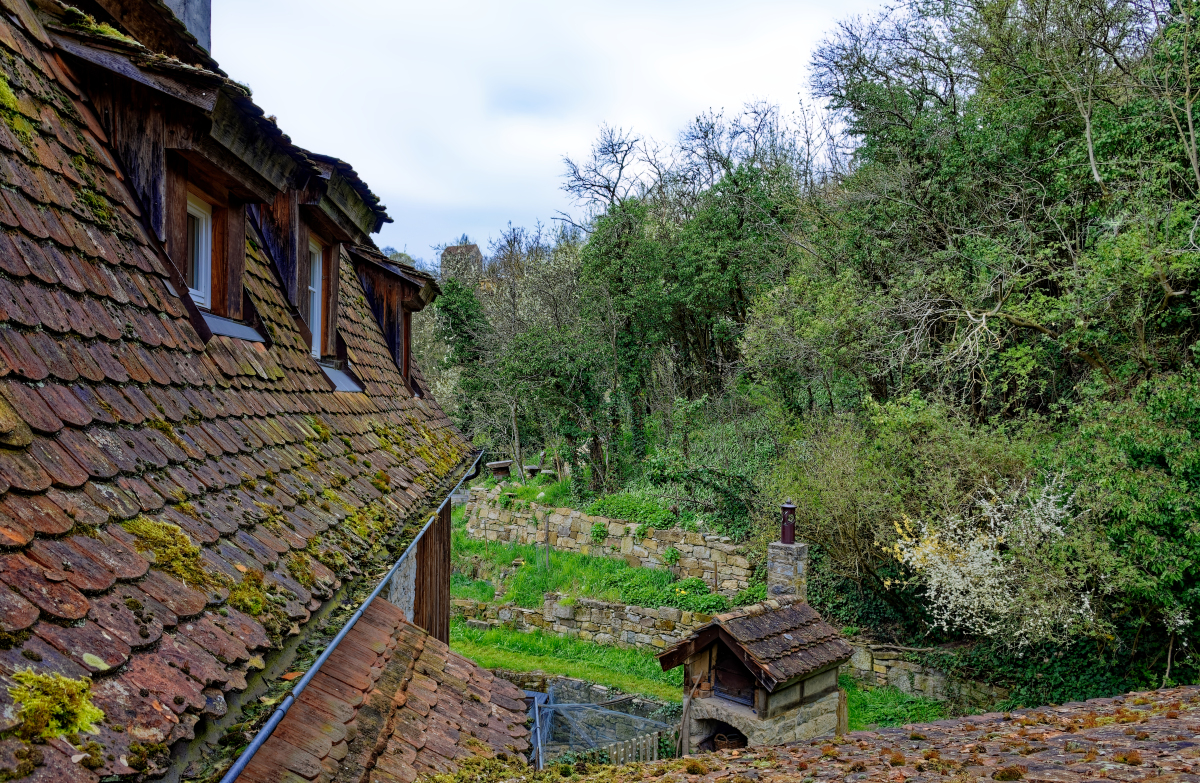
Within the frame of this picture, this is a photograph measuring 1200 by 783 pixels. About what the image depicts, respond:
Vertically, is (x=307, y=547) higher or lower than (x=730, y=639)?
higher

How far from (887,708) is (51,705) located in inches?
523

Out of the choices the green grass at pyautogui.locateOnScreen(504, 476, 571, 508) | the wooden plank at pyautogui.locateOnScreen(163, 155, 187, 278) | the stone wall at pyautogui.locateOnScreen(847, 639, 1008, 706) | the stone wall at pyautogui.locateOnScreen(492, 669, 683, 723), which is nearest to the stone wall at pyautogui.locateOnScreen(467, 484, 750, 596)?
the green grass at pyautogui.locateOnScreen(504, 476, 571, 508)

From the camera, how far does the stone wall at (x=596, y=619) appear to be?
15.0 metres

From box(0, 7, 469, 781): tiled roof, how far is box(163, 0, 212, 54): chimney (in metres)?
2.50

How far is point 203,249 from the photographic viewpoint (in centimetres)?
352

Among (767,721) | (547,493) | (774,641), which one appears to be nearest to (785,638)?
(774,641)

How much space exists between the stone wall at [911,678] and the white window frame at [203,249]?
1285 cm

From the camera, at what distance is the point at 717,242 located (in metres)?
21.1

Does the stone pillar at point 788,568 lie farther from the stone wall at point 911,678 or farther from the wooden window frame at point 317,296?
the wooden window frame at point 317,296

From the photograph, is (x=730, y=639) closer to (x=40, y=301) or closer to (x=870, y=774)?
(x=870, y=774)

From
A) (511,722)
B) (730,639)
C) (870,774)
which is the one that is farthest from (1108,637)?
(511,722)

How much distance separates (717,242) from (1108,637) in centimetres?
1384

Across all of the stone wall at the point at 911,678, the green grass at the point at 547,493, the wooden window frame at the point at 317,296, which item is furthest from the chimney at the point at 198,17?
the green grass at the point at 547,493

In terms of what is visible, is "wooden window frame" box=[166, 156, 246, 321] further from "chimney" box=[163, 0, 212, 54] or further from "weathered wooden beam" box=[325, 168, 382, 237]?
"chimney" box=[163, 0, 212, 54]
